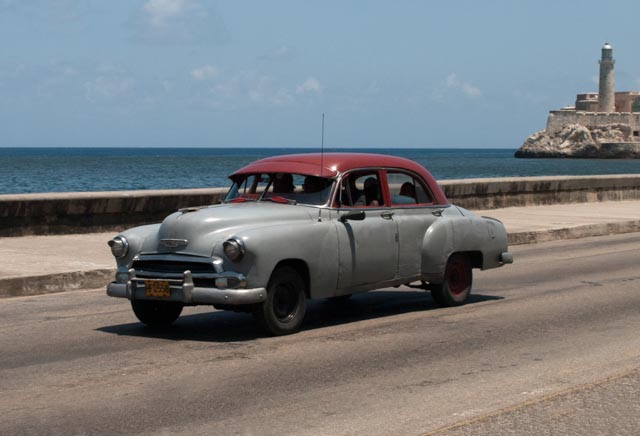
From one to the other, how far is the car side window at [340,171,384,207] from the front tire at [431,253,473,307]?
1.26 meters

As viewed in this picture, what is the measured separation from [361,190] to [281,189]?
765 mm

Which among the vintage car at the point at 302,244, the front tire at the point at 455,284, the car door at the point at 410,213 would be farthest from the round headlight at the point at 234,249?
the front tire at the point at 455,284

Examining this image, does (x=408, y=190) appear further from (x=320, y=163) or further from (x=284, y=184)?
(x=284, y=184)

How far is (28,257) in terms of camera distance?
48.9 feet

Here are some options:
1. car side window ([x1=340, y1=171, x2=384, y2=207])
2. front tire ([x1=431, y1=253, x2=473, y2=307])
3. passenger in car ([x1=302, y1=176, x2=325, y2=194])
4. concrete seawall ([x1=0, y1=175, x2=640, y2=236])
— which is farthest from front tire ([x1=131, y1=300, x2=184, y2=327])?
concrete seawall ([x1=0, y1=175, x2=640, y2=236])

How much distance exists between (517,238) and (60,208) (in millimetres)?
7813

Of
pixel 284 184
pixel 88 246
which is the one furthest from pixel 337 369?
pixel 88 246

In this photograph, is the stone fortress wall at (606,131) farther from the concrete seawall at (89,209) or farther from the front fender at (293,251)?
the front fender at (293,251)

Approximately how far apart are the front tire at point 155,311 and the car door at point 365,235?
152cm

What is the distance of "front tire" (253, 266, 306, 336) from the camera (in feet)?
32.0

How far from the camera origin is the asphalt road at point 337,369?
6.89 meters

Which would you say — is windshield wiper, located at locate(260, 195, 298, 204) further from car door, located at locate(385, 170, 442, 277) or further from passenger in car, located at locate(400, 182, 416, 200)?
passenger in car, located at locate(400, 182, 416, 200)

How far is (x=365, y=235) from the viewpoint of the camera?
10.7 meters

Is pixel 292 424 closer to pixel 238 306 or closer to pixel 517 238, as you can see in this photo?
pixel 238 306
